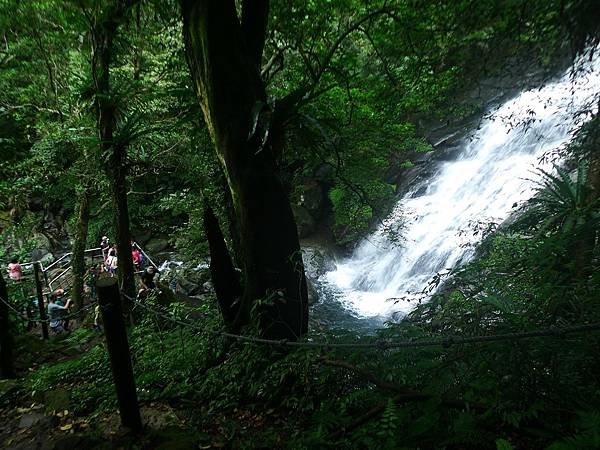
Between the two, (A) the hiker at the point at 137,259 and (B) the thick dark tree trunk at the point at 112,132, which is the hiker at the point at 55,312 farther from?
(B) the thick dark tree trunk at the point at 112,132

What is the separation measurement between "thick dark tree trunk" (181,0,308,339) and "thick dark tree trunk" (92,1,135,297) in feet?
7.92

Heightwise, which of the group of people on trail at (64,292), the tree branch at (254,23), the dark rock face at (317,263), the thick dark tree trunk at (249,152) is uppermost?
the tree branch at (254,23)

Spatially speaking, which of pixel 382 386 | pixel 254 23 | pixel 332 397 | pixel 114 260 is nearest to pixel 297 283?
pixel 332 397

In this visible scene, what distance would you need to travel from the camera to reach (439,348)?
293 centimetres

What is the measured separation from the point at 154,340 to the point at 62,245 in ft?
49.8

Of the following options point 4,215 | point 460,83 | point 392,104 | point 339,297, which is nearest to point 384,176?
point 339,297

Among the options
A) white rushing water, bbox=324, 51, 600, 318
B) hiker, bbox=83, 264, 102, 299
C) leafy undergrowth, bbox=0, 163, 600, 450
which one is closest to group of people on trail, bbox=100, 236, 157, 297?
hiker, bbox=83, 264, 102, 299

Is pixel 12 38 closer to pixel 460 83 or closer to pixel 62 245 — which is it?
pixel 460 83

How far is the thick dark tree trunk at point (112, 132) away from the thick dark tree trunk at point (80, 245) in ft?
8.74

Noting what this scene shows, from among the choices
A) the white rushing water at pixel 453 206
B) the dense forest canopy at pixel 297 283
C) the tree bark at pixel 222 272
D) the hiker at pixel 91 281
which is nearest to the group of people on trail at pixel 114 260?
the hiker at pixel 91 281

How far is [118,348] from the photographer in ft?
9.61

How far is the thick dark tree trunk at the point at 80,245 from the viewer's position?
28.0ft

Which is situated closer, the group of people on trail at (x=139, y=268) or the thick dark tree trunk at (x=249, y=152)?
the thick dark tree trunk at (x=249, y=152)

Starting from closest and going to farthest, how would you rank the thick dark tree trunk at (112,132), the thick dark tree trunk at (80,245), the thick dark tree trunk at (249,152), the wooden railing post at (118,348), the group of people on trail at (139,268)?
the wooden railing post at (118,348) < the thick dark tree trunk at (249,152) < the thick dark tree trunk at (112,132) < the group of people on trail at (139,268) < the thick dark tree trunk at (80,245)
